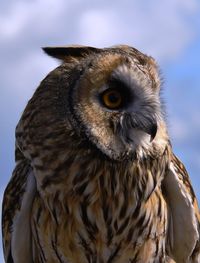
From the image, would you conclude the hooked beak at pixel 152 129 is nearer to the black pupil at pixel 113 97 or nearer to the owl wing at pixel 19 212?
the black pupil at pixel 113 97

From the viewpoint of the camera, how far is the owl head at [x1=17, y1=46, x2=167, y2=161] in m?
8.41

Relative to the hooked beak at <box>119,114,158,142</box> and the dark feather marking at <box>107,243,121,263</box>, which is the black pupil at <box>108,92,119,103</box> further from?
the dark feather marking at <box>107,243,121,263</box>

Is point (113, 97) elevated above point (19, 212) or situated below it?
above

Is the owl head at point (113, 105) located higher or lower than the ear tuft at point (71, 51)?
lower

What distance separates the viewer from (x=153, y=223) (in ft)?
28.4

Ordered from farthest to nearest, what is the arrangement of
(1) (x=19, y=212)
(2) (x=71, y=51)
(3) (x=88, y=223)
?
1. (2) (x=71, y=51)
2. (1) (x=19, y=212)
3. (3) (x=88, y=223)

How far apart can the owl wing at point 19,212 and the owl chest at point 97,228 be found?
75 millimetres

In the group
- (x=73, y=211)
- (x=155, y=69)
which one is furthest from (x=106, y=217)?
(x=155, y=69)

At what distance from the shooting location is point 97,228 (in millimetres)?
8555

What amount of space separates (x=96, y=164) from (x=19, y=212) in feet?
1.95

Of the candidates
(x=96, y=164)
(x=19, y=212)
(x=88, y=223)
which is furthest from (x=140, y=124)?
(x=19, y=212)

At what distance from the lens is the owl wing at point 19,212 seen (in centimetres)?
866

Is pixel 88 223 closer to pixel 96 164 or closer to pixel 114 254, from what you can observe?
pixel 114 254

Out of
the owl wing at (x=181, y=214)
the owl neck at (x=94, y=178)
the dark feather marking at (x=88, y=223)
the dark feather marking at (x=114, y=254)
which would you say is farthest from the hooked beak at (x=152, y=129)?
the dark feather marking at (x=114, y=254)
